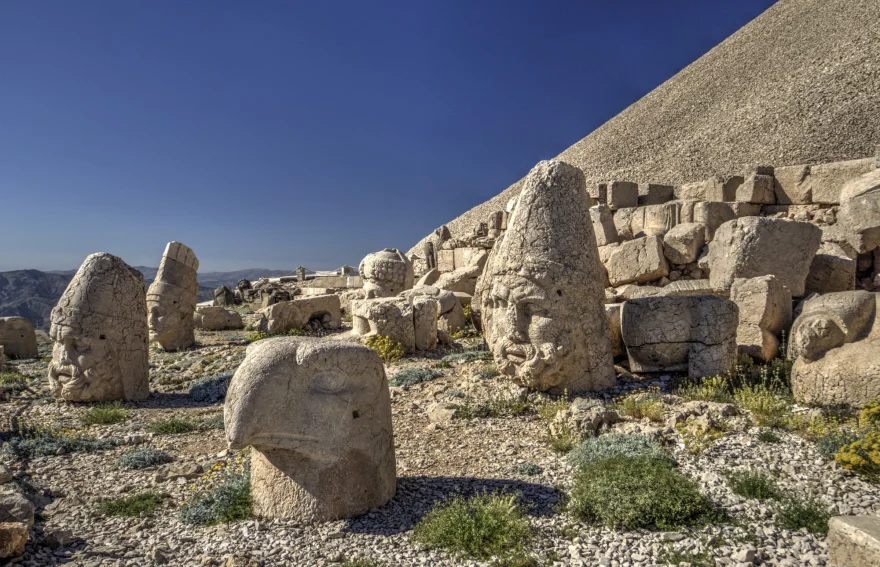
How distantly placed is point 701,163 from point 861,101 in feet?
23.8

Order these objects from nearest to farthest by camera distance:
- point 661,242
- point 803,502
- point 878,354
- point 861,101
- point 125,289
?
point 803,502
point 878,354
point 125,289
point 661,242
point 861,101

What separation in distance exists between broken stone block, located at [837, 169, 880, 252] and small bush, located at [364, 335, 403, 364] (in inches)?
380

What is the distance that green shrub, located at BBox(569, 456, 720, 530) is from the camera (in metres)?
4.04

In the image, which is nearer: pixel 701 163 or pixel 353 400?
pixel 353 400

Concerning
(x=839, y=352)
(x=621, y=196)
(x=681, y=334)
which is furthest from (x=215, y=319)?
(x=839, y=352)

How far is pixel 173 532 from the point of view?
4305 millimetres

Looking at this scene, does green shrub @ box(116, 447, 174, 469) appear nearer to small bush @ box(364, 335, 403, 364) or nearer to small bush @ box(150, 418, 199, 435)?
small bush @ box(150, 418, 199, 435)

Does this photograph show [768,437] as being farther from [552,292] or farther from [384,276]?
[384,276]

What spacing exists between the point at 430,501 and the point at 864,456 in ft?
11.5

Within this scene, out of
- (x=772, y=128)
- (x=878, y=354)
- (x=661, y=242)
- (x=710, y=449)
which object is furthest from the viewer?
(x=772, y=128)

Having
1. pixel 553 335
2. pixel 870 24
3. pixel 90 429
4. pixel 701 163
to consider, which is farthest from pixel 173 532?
pixel 870 24

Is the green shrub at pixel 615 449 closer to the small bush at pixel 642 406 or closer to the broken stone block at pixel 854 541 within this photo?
the small bush at pixel 642 406

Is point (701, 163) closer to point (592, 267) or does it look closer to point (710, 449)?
point (592, 267)

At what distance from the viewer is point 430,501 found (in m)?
4.58
